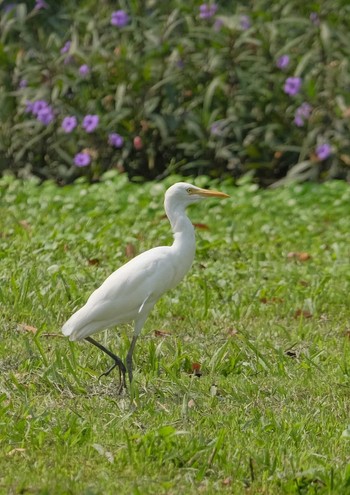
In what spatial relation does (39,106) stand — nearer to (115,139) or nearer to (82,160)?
(82,160)

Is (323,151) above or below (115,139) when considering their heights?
below

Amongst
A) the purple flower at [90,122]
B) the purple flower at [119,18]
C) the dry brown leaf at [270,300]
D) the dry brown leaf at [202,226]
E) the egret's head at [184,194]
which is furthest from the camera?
the purple flower at [119,18]

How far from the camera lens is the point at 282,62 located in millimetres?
9992

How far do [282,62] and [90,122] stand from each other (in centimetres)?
170

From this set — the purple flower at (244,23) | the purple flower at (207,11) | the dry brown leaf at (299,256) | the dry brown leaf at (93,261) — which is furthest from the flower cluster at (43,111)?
the dry brown leaf at (299,256)

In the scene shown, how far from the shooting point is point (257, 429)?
4.51m

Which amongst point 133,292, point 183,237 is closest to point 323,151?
point 183,237

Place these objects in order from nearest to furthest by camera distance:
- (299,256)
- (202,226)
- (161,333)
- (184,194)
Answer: (184,194) < (161,333) < (299,256) < (202,226)

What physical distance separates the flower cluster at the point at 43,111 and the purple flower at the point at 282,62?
1.96m

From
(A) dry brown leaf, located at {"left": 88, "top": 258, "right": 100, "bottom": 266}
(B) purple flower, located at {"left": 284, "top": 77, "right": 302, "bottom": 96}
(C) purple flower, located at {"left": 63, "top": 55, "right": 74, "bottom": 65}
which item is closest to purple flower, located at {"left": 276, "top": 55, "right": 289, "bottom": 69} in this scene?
(B) purple flower, located at {"left": 284, "top": 77, "right": 302, "bottom": 96}

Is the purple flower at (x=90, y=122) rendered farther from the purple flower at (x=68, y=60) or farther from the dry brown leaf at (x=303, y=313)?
the dry brown leaf at (x=303, y=313)

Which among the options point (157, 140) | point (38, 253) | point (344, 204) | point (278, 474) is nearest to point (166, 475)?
point (278, 474)

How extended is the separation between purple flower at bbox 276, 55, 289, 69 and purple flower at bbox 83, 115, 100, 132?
1.61m

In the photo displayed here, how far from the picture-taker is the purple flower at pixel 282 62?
32.7 ft
